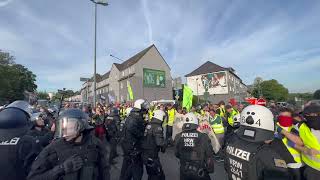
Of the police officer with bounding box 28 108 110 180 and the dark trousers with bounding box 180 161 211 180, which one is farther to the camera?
the dark trousers with bounding box 180 161 211 180

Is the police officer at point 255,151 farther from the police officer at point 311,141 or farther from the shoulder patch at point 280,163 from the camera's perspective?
the police officer at point 311,141

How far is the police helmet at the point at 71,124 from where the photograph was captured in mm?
3027

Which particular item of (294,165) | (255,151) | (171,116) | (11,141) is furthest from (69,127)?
(171,116)

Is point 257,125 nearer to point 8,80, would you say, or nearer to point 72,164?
point 72,164

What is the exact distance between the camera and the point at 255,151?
10.2 ft

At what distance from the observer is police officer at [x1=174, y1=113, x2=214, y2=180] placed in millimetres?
4766

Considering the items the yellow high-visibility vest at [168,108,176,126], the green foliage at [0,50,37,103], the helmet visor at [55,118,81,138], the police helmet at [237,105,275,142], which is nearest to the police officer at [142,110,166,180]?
the police helmet at [237,105,275,142]

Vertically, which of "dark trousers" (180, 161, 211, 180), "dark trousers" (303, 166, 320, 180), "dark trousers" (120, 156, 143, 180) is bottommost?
"dark trousers" (120, 156, 143, 180)

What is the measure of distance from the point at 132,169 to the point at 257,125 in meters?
3.71

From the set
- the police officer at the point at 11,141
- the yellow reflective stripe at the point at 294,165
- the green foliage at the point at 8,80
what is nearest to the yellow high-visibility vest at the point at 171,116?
the yellow reflective stripe at the point at 294,165

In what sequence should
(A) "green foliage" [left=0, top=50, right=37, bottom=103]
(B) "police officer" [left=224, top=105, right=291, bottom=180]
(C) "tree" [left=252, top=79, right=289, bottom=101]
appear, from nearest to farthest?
1. (B) "police officer" [left=224, top=105, right=291, bottom=180]
2. (A) "green foliage" [left=0, top=50, right=37, bottom=103]
3. (C) "tree" [left=252, top=79, right=289, bottom=101]

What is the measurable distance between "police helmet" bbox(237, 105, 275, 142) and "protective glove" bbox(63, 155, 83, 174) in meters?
1.84

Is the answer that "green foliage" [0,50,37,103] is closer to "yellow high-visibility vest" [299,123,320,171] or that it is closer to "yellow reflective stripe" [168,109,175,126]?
"yellow reflective stripe" [168,109,175,126]

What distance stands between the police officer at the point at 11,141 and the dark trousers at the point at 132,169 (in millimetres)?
2846
